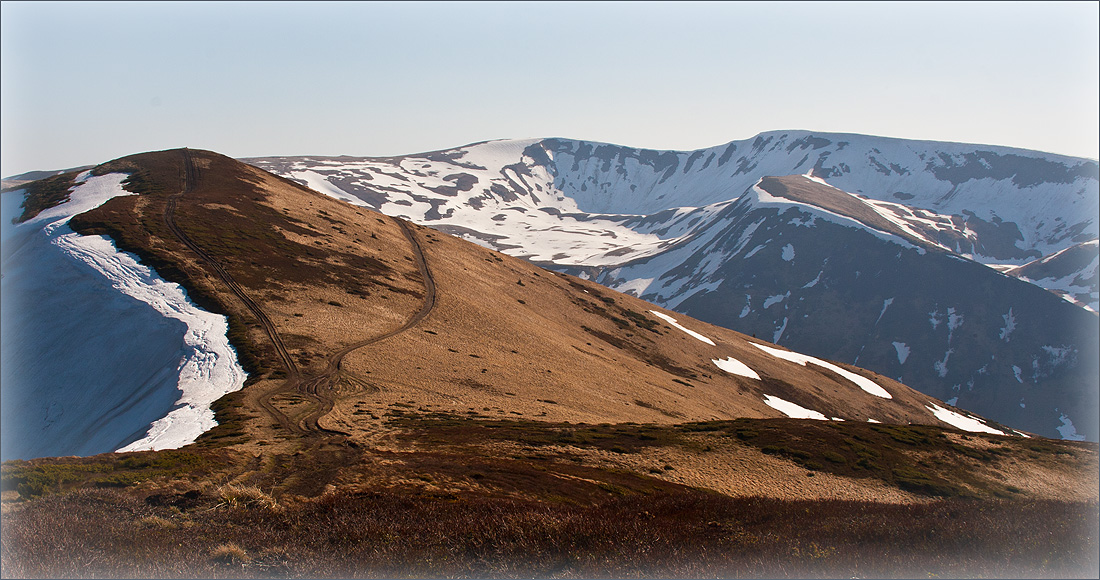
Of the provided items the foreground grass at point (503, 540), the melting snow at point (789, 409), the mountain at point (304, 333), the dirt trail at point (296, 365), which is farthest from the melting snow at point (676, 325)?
the foreground grass at point (503, 540)

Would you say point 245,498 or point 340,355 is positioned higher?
point 245,498

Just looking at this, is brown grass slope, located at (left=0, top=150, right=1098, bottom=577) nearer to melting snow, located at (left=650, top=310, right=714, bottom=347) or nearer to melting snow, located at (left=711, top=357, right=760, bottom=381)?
melting snow, located at (left=711, top=357, right=760, bottom=381)

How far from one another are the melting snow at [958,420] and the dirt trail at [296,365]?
97.7 metres

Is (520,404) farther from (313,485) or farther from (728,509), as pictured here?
(728,509)

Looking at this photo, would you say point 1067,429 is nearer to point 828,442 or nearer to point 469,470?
point 828,442

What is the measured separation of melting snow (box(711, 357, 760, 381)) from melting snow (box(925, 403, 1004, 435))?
4061 cm

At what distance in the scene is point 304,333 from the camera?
5788 centimetres

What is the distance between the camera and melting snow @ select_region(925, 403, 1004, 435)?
111438 millimetres

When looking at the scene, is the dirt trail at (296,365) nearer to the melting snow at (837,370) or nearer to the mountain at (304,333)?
the mountain at (304,333)

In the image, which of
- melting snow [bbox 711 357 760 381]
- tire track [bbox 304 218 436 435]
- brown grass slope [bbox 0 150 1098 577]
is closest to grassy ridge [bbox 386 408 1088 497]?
brown grass slope [bbox 0 150 1098 577]

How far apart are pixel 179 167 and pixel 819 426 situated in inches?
4574

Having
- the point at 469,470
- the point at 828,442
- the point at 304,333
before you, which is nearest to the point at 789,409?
the point at 828,442

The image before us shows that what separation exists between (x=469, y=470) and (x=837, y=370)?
114m

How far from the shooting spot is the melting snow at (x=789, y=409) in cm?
8700
